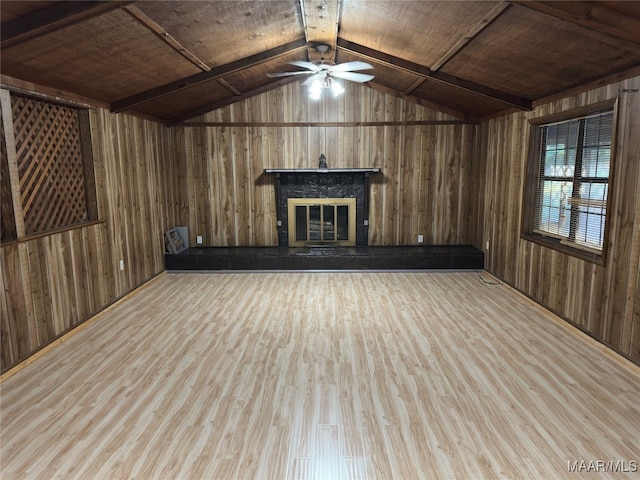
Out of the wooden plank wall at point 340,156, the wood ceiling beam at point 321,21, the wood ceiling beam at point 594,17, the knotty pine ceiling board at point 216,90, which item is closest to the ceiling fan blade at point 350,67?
the wood ceiling beam at point 321,21

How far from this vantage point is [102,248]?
176 inches

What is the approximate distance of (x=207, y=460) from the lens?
85.0 inches

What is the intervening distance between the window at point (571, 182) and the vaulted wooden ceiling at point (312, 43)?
398mm

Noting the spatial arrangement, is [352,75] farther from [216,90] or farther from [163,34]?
[216,90]

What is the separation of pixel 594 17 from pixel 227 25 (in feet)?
9.09

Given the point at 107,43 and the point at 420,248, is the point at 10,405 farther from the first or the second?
the point at 420,248

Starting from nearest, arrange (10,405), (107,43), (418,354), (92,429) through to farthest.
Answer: (92,429) < (10,405) < (107,43) < (418,354)

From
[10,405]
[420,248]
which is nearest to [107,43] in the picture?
[10,405]

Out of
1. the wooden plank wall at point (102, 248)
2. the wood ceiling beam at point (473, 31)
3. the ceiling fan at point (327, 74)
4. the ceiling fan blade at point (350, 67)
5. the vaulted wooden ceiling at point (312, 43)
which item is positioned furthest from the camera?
the ceiling fan at point (327, 74)

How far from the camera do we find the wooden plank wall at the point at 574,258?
3102 millimetres

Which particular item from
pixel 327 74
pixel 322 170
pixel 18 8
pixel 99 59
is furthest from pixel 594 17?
pixel 322 170

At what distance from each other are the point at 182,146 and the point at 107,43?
3595 millimetres

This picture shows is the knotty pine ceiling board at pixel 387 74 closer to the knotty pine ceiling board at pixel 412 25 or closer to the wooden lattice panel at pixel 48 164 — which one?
the knotty pine ceiling board at pixel 412 25

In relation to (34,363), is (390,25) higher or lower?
higher
